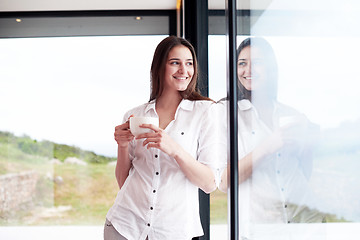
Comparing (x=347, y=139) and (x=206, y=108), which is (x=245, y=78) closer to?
(x=347, y=139)

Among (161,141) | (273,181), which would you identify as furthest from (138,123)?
(273,181)

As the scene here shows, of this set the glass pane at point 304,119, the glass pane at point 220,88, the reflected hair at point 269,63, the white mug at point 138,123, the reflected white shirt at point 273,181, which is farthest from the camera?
the white mug at point 138,123

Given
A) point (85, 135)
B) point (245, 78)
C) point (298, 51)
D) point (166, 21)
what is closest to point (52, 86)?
point (85, 135)

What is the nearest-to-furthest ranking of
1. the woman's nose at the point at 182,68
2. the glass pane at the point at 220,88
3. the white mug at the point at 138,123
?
the glass pane at the point at 220,88 → the white mug at the point at 138,123 → the woman's nose at the point at 182,68

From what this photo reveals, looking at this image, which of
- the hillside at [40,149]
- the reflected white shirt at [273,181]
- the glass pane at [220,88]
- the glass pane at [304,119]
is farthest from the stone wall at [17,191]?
the glass pane at [304,119]

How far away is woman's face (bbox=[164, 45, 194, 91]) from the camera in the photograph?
1.39 meters

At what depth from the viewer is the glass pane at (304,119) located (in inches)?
13.4

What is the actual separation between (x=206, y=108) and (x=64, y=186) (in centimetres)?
234

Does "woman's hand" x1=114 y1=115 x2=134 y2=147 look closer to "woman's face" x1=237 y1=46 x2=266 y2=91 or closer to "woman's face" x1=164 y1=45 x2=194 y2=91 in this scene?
"woman's face" x1=164 y1=45 x2=194 y2=91

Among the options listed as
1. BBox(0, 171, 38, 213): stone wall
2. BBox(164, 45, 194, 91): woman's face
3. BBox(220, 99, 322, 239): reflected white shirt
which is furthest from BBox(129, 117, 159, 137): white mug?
BBox(0, 171, 38, 213): stone wall

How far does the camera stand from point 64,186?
3.38 meters

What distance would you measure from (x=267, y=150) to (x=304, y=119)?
0.19 meters

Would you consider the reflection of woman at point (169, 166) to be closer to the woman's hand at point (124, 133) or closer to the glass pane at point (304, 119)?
the woman's hand at point (124, 133)

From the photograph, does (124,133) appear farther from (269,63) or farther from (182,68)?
(269,63)
